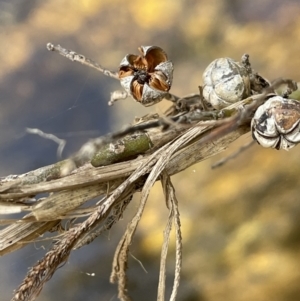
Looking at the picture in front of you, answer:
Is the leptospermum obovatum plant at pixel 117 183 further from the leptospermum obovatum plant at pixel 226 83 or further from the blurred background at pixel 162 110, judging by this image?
the blurred background at pixel 162 110

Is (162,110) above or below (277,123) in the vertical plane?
above

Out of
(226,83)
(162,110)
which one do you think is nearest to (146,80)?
(226,83)

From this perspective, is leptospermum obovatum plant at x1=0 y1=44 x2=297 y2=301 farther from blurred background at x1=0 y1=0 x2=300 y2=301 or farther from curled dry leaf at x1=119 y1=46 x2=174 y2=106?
blurred background at x1=0 y1=0 x2=300 y2=301

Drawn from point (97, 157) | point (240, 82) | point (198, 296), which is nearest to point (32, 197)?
point (97, 157)

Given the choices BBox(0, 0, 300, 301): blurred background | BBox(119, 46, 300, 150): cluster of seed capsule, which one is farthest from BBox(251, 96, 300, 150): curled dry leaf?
BBox(0, 0, 300, 301): blurred background

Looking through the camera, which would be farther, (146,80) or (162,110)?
(162,110)

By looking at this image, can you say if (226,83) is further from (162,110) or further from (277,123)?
(162,110)

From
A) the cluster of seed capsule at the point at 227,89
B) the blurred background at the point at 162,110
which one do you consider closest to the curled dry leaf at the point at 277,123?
the cluster of seed capsule at the point at 227,89
